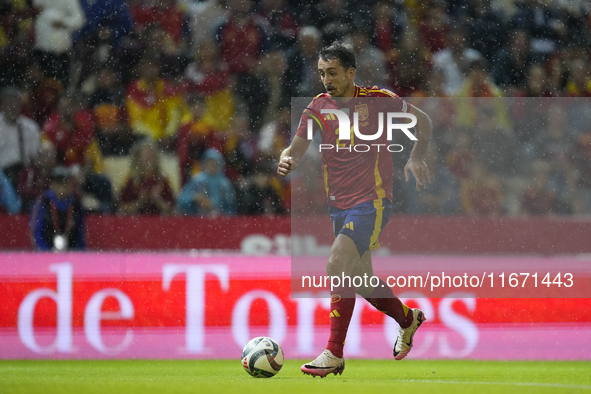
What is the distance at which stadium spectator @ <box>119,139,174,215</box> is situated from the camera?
23.4ft

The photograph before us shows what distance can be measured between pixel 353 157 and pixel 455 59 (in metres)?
3.80

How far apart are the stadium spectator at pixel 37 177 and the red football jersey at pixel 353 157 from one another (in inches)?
115

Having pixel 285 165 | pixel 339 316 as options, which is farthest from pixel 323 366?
pixel 285 165

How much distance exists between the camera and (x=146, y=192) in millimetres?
7148

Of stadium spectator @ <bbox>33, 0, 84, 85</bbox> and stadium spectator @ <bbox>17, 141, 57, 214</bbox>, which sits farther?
stadium spectator @ <bbox>33, 0, 84, 85</bbox>

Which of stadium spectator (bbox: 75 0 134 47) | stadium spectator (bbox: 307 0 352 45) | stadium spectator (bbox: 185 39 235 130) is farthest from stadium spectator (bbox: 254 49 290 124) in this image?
stadium spectator (bbox: 75 0 134 47)

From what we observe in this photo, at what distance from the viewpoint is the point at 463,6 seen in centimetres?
880

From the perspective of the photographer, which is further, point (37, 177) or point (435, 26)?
point (435, 26)

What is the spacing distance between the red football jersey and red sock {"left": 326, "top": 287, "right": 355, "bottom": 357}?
0.48 m

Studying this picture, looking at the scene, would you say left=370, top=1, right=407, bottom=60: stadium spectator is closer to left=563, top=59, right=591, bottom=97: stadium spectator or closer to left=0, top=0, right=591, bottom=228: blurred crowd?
left=0, top=0, right=591, bottom=228: blurred crowd

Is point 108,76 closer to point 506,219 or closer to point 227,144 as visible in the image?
point 227,144

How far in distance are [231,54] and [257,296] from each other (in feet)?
9.09

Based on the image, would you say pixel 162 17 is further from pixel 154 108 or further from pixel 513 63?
pixel 513 63

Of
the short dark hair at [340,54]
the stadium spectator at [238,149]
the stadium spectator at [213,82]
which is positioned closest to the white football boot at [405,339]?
the short dark hair at [340,54]
